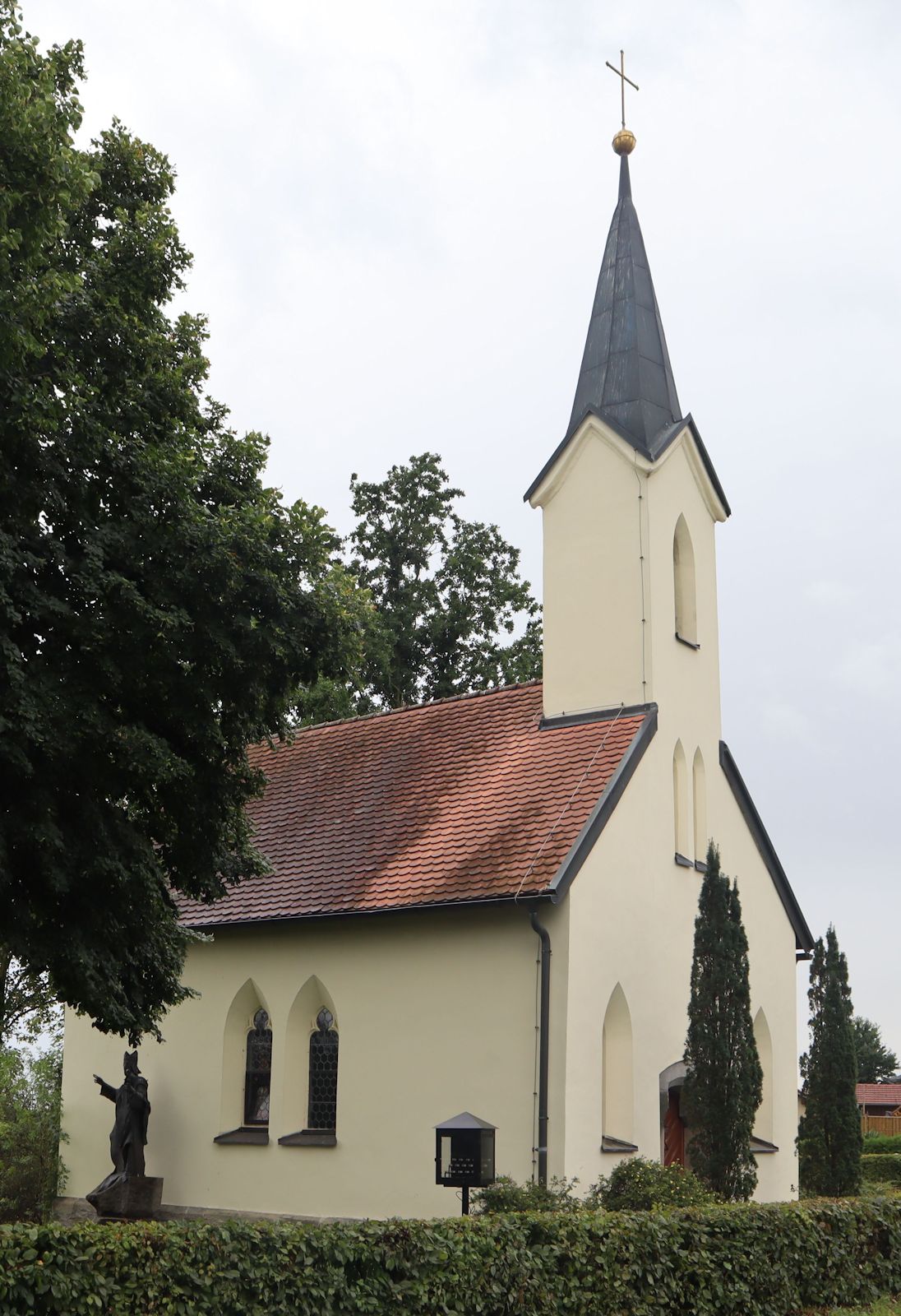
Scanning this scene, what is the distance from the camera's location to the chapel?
16.1 meters

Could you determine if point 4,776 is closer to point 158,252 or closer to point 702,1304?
point 158,252

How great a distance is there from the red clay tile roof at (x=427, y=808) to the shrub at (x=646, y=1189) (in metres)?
3.22

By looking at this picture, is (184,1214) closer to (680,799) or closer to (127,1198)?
(127,1198)

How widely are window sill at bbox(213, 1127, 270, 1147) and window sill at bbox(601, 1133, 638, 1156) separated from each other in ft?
16.1

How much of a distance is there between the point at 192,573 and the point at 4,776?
8.05ft

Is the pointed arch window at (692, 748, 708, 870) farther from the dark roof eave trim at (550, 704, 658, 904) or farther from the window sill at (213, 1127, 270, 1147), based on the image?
the window sill at (213, 1127, 270, 1147)

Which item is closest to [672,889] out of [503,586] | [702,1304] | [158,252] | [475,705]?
[475,705]

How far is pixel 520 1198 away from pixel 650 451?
10931 millimetres

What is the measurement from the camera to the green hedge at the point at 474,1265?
760 centimetres

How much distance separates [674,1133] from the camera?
17.8 m

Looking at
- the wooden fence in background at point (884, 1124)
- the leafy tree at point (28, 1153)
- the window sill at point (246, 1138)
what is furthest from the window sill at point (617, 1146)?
the wooden fence in background at point (884, 1124)

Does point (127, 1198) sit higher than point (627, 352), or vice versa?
point (627, 352)

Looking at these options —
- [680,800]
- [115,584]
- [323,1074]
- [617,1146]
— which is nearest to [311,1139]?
[323,1074]

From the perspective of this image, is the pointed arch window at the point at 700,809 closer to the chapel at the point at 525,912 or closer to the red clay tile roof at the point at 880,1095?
the chapel at the point at 525,912
